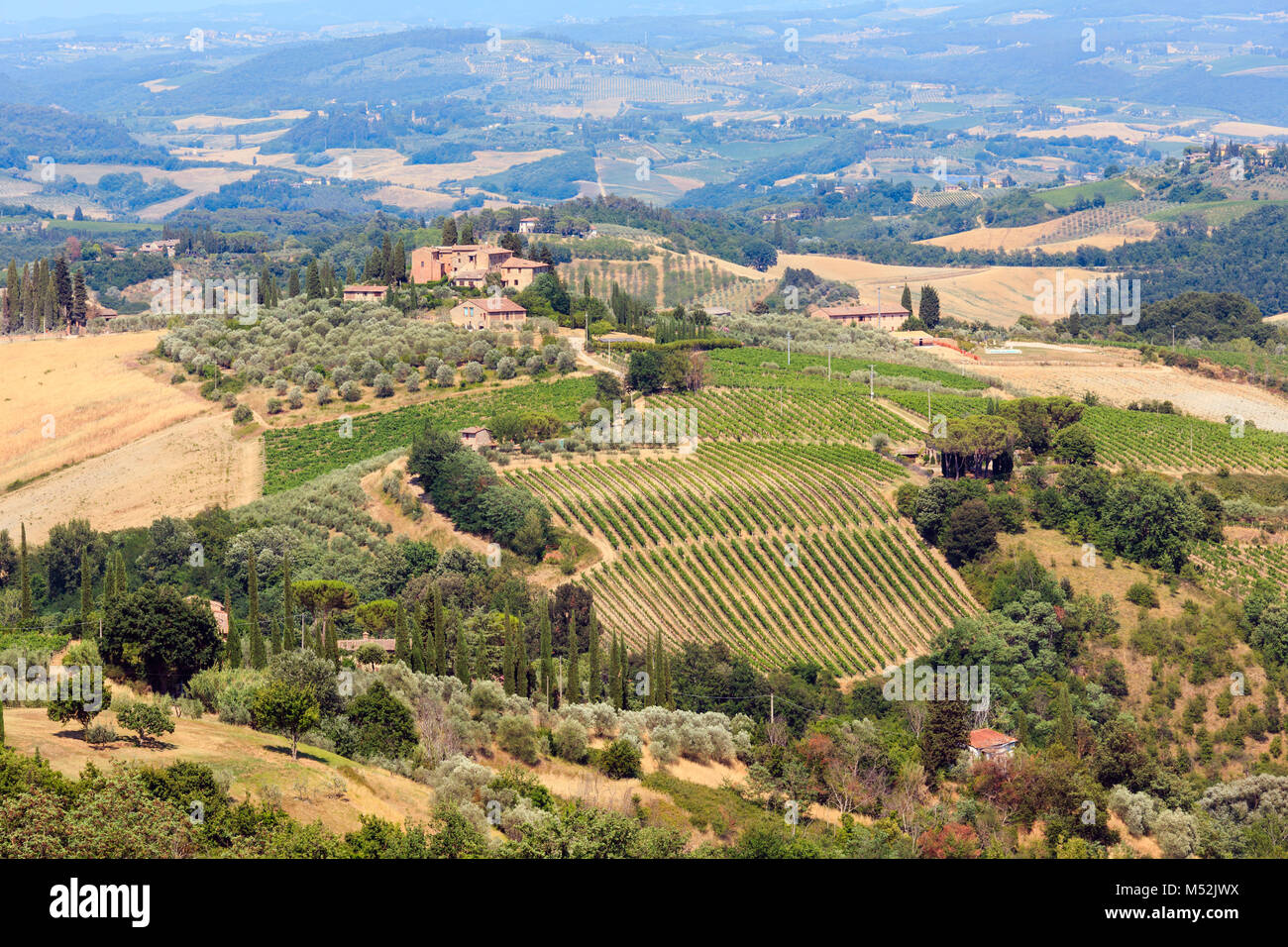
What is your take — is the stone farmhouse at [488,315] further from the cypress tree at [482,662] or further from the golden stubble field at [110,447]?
the cypress tree at [482,662]

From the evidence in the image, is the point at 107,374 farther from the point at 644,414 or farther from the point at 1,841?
the point at 1,841

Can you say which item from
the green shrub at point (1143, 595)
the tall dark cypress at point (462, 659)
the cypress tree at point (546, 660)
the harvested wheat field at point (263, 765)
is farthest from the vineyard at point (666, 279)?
the harvested wheat field at point (263, 765)

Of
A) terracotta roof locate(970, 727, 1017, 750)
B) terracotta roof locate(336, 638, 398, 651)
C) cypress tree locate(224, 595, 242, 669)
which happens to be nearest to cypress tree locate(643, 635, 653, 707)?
terracotta roof locate(336, 638, 398, 651)

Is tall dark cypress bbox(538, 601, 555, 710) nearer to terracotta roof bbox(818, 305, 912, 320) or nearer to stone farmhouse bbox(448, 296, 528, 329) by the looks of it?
stone farmhouse bbox(448, 296, 528, 329)

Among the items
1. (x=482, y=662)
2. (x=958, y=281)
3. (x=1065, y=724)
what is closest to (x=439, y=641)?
(x=482, y=662)

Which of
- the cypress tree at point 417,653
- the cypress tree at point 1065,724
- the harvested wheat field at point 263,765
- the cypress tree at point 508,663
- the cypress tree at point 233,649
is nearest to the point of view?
the harvested wheat field at point 263,765

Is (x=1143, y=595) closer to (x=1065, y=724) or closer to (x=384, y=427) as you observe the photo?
(x=1065, y=724)
